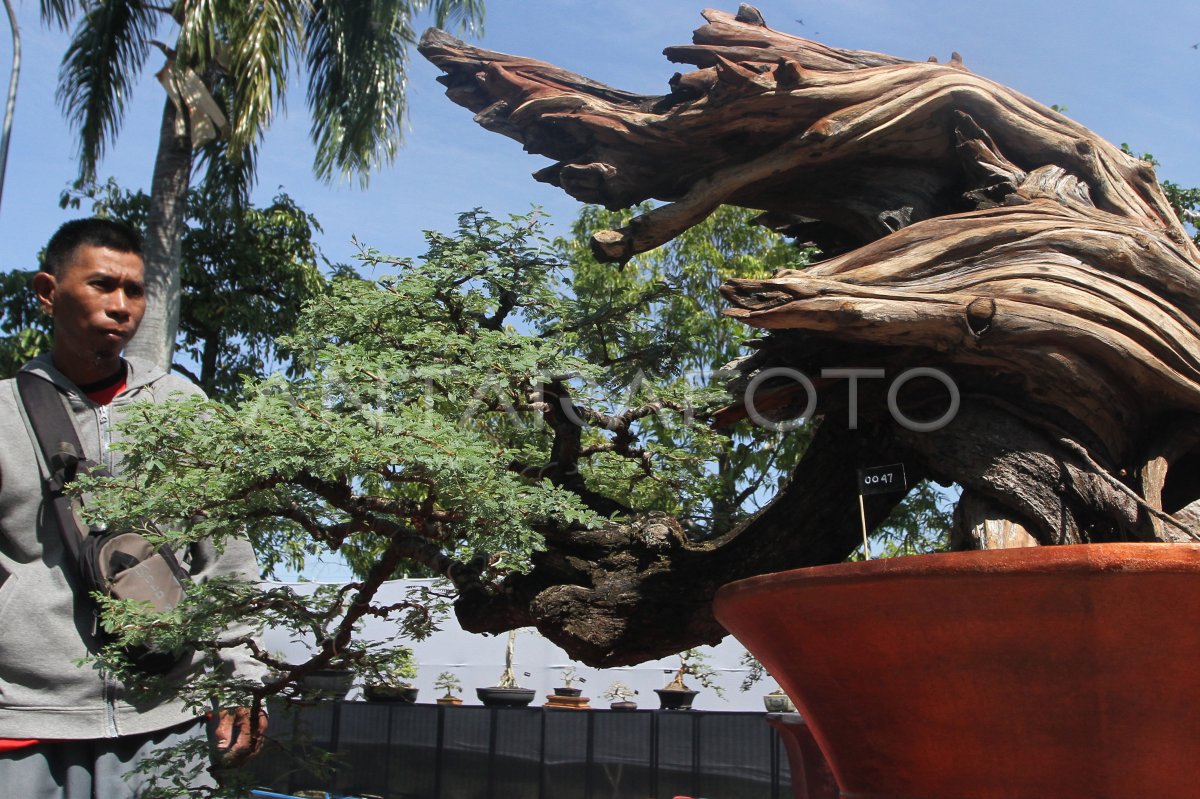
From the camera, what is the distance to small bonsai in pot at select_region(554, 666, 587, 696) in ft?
32.9

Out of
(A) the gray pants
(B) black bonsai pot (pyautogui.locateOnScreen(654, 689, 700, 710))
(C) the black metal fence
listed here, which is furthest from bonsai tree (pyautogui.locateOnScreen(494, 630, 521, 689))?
(A) the gray pants

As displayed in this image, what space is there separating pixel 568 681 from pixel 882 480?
26.8 ft

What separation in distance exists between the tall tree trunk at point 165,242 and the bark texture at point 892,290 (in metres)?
5.24

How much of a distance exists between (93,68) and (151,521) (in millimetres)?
8350

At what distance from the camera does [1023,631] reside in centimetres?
168

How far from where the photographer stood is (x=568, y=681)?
32.5 feet

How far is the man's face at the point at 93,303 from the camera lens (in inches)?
75.3

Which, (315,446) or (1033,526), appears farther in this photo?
(1033,526)

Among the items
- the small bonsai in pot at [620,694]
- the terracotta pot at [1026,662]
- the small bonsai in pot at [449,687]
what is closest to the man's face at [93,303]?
the terracotta pot at [1026,662]

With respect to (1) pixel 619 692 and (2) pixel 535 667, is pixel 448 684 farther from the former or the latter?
(1) pixel 619 692

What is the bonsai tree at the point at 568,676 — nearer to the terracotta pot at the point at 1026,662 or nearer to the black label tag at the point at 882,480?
the black label tag at the point at 882,480

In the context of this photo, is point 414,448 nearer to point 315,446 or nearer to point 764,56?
point 315,446

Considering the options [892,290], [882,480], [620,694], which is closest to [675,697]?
[620,694]

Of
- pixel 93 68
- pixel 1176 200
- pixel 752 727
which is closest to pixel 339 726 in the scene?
pixel 752 727
